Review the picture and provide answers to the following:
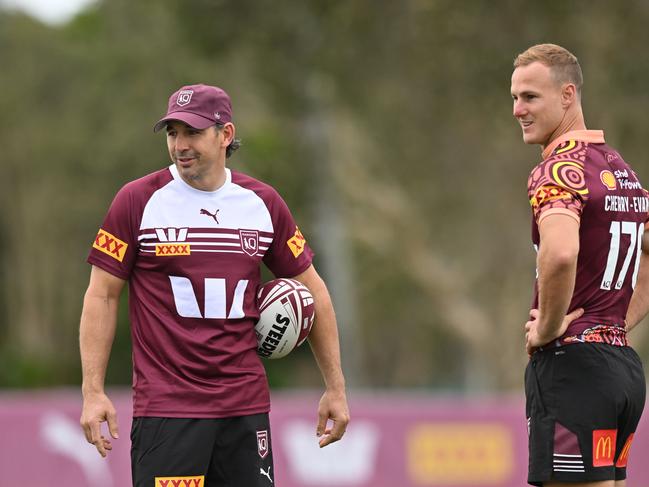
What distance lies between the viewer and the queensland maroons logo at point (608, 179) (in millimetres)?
6074

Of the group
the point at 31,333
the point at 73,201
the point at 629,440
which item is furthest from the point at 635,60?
the point at 31,333

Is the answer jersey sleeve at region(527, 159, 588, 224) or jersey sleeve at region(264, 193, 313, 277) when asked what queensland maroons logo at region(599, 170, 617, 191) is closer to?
jersey sleeve at region(527, 159, 588, 224)

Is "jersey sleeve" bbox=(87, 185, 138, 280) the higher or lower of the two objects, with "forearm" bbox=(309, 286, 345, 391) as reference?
higher

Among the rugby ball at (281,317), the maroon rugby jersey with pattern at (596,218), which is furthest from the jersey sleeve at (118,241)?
the maroon rugby jersey with pattern at (596,218)

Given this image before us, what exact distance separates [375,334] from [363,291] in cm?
939

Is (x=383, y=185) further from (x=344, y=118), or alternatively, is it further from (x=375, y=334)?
(x=375, y=334)

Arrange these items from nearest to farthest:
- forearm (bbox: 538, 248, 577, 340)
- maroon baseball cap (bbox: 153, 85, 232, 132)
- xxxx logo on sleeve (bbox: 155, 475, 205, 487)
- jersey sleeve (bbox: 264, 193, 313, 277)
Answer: forearm (bbox: 538, 248, 577, 340), xxxx logo on sleeve (bbox: 155, 475, 205, 487), maroon baseball cap (bbox: 153, 85, 232, 132), jersey sleeve (bbox: 264, 193, 313, 277)

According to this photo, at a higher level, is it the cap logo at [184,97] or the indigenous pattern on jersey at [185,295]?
the cap logo at [184,97]

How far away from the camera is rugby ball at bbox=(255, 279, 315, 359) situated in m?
6.66

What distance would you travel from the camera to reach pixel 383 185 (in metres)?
36.8

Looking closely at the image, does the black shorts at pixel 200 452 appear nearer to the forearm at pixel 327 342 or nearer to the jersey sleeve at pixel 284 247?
the forearm at pixel 327 342

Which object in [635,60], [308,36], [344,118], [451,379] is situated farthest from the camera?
[451,379]

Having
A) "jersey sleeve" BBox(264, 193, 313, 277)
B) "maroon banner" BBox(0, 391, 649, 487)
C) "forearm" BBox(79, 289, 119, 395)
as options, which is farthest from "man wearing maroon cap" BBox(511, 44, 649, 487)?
"maroon banner" BBox(0, 391, 649, 487)

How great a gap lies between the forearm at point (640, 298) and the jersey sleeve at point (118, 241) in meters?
2.47
